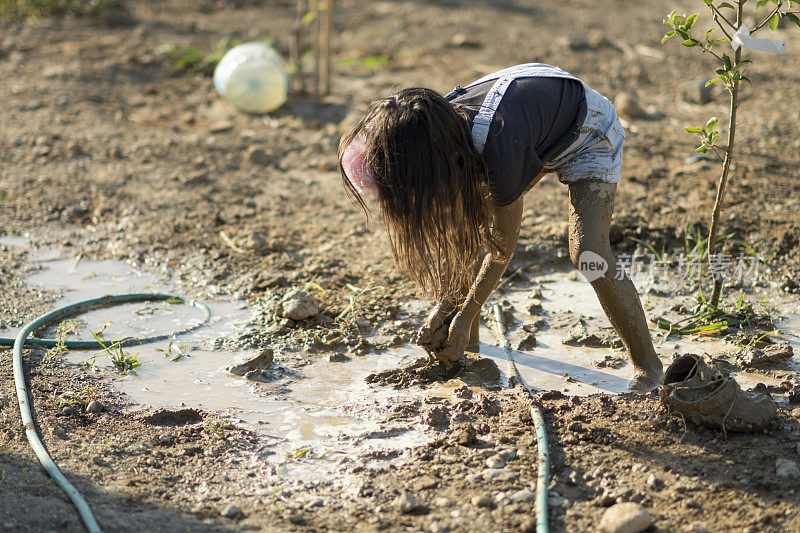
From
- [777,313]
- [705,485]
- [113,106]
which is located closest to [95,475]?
[705,485]

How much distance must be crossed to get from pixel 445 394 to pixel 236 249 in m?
1.94

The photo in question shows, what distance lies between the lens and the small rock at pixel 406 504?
2.53 metres

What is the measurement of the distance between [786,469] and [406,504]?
1.26m

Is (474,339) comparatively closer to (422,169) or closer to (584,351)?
(584,351)

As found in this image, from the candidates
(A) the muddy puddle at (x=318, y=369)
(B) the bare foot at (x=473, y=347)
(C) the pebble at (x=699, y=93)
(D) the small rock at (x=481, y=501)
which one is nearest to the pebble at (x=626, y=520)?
(D) the small rock at (x=481, y=501)

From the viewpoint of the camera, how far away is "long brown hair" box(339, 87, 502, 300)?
7.83 feet

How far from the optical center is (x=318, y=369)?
11.7ft

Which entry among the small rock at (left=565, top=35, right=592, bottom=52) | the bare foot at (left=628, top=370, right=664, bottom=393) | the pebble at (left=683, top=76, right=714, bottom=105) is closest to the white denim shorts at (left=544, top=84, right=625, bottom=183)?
the bare foot at (left=628, top=370, right=664, bottom=393)

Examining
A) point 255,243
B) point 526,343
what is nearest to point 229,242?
point 255,243

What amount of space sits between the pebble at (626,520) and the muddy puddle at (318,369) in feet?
2.67

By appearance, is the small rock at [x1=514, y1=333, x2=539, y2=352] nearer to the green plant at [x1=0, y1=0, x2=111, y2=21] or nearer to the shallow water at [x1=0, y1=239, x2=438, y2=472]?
the shallow water at [x1=0, y1=239, x2=438, y2=472]

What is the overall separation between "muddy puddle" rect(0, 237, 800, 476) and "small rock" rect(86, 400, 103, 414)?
0.16 m

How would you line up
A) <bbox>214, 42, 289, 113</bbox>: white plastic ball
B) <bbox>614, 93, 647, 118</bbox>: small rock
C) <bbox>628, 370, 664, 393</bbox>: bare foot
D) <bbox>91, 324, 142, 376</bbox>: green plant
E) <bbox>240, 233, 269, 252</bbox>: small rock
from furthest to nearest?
<bbox>214, 42, 289, 113</bbox>: white plastic ball < <bbox>614, 93, 647, 118</bbox>: small rock < <bbox>240, 233, 269, 252</bbox>: small rock < <bbox>91, 324, 142, 376</bbox>: green plant < <bbox>628, 370, 664, 393</bbox>: bare foot

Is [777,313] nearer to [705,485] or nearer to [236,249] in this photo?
[705,485]
